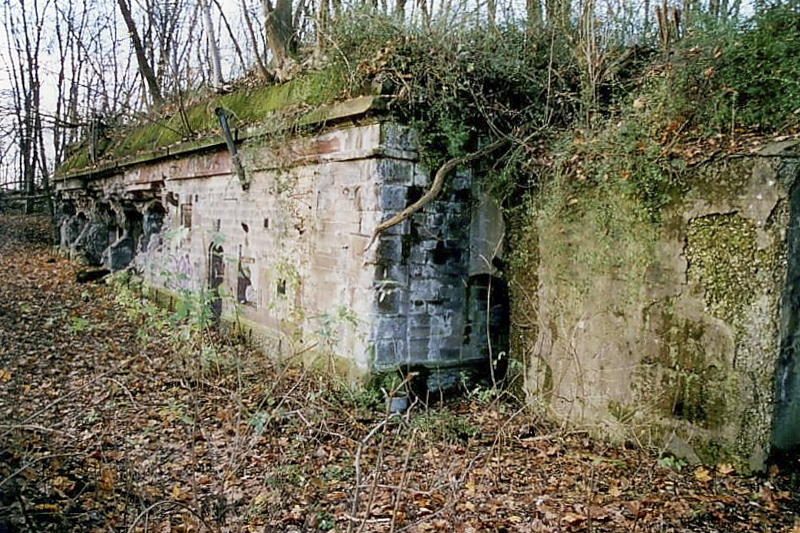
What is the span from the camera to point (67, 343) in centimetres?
845

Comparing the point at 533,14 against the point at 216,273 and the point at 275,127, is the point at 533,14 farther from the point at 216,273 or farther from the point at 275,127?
the point at 216,273

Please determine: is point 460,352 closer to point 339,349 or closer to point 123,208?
point 339,349

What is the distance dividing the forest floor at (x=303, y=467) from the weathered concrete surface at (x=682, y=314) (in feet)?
Answer: 0.99

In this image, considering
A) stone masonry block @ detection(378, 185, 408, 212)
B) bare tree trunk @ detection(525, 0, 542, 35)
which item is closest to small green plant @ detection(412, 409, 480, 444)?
stone masonry block @ detection(378, 185, 408, 212)

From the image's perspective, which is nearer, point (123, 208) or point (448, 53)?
point (448, 53)

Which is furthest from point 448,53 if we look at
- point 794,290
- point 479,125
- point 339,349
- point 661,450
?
point 661,450

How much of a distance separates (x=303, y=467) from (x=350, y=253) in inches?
88.1

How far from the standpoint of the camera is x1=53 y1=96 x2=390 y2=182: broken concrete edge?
596cm

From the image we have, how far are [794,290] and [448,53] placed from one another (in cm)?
365

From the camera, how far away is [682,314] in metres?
4.81

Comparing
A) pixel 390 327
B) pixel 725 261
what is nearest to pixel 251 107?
pixel 390 327

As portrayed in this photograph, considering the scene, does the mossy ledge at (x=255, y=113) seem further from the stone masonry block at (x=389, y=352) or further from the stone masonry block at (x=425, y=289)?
the stone masonry block at (x=389, y=352)

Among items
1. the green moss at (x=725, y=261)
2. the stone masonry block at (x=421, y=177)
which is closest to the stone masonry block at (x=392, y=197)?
the stone masonry block at (x=421, y=177)

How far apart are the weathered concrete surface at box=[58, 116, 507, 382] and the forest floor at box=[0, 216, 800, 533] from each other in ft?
1.82
